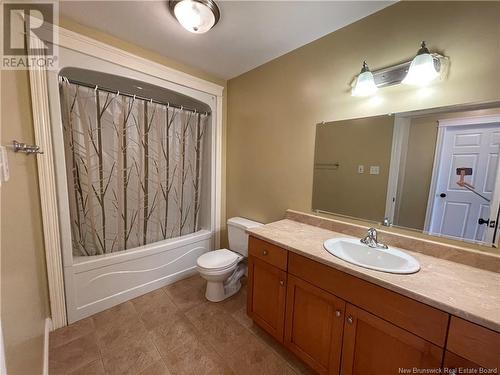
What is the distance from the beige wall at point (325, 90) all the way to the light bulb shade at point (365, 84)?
0.27ft

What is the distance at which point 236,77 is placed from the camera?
2.31 m

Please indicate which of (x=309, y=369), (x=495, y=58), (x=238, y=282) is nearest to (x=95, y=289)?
(x=238, y=282)

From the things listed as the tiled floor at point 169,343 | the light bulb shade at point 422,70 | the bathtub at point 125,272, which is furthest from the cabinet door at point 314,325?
the bathtub at point 125,272

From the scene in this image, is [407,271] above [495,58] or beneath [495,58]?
beneath

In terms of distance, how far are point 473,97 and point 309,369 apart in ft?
6.03

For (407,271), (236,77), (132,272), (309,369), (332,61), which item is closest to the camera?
(407,271)

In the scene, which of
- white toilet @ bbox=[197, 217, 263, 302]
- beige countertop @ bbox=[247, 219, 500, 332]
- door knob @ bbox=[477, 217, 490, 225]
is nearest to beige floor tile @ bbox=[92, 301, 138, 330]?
white toilet @ bbox=[197, 217, 263, 302]

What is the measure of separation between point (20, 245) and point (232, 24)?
6.07 ft

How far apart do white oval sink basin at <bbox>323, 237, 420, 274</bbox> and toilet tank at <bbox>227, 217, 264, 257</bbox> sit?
902 mm

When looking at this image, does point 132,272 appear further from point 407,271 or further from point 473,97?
point 473,97

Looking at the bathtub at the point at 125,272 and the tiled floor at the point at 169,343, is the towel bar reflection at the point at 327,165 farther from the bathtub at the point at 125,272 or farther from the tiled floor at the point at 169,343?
the bathtub at the point at 125,272

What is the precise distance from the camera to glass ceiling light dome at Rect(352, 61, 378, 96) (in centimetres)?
131

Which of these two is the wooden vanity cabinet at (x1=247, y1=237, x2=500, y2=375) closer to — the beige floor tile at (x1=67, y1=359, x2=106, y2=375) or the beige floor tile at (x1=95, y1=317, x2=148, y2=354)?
the beige floor tile at (x1=95, y1=317, x2=148, y2=354)

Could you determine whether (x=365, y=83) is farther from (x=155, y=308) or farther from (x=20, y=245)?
(x=155, y=308)
